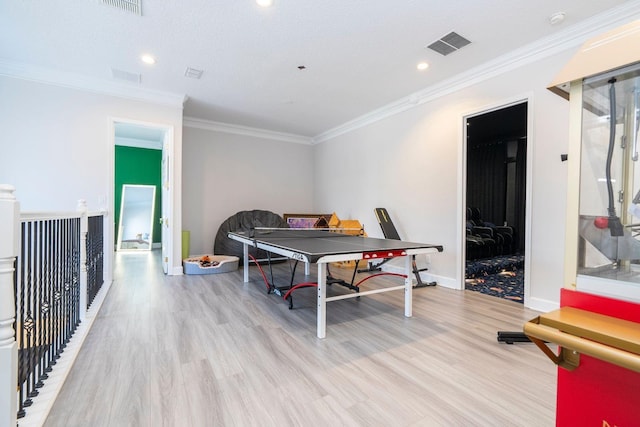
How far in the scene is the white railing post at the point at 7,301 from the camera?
3.61 feet

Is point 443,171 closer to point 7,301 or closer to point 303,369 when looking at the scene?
point 303,369

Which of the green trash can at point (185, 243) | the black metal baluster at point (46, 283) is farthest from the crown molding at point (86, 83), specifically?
the black metal baluster at point (46, 283)

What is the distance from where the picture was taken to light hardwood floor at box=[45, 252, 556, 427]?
154 centimetres

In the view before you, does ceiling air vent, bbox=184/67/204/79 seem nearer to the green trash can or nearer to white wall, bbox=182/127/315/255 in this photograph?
white wall, bbox=182/127/315/255

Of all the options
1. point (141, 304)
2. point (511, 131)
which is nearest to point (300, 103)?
point (141, 304)

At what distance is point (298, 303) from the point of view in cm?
345

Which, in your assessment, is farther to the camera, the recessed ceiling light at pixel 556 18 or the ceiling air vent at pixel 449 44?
the ceiling air vent at pixel 449 44

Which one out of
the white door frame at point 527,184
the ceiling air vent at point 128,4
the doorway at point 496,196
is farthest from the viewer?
the doorway at point 496,196

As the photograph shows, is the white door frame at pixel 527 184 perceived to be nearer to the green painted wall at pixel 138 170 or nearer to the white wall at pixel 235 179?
the white wall at pixel 235 179

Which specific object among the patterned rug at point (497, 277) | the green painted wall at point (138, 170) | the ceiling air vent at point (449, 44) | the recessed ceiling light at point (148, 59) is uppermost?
the ceiling air vent at point (449, 44)

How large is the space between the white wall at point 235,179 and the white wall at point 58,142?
5.47ft

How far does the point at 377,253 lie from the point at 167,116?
13.9 ft

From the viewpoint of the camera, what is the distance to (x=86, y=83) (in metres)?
4.16

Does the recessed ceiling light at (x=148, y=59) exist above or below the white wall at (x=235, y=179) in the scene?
above
